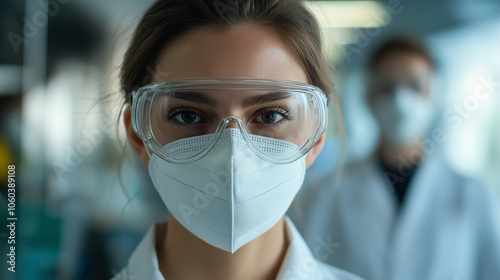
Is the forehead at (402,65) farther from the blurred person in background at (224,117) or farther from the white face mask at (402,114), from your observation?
the blurred person in background at (224,117)

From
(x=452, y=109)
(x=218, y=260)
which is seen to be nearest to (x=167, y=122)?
(x=218, y=260)

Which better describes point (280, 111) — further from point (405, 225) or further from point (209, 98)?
point (405, 225)

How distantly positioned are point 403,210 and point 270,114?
1.08m

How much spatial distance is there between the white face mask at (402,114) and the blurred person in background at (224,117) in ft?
2.94

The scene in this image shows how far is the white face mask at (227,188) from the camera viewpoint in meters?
0.68

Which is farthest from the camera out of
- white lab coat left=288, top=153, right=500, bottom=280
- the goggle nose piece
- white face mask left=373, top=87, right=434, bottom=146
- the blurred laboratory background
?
white face mask left=373, top=87, right=434, bottom=146

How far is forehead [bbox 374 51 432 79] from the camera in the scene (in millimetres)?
1619

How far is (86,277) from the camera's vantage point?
1119mm

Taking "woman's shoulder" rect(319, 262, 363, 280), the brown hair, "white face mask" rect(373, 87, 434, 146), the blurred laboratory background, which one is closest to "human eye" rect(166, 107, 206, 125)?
the brown hair

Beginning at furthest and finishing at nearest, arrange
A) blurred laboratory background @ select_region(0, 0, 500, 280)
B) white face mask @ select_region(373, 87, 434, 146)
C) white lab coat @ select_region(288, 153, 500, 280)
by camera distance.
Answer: white face mask @ select_region(373, 87, 434, 146), white lab coat @ select_region(288, 153, 500, 280), blurred laboratory background @ select_region(0, 0, 500, 280)

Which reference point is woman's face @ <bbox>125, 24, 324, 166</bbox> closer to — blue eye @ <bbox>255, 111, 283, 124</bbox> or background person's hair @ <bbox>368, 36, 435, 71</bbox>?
blue eye @ <bbox>255, 111, 283, 124</bbox>

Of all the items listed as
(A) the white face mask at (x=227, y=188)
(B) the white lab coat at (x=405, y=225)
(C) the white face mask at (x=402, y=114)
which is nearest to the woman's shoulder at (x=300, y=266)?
(A) the white face mask at (x=227, y=188)

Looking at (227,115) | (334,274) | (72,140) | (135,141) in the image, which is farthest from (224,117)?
(72,140)

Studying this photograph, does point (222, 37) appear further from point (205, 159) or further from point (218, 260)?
point (218, 260)
